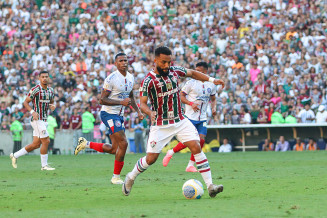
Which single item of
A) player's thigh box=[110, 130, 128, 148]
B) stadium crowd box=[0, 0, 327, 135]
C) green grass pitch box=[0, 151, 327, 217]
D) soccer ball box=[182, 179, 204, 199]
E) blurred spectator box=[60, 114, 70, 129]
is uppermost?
stadium crowd box=[0, 0, 327, 135]

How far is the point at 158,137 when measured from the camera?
1057 centimetres

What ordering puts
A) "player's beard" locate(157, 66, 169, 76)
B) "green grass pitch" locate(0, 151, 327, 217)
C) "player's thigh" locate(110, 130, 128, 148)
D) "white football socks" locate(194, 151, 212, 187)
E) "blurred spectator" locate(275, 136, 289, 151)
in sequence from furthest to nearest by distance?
"blurred spectator" locate(275, 136, 289, 151), "player's thigh" locate(110, 130, 128, 148), "player's beard" locate(157, 66, 169, 76), "white football socks" locate(194, 151, 212, 187), "green grass pitch" locate(0, 151, 327, 217)

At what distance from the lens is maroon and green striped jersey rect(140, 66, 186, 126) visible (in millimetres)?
10461

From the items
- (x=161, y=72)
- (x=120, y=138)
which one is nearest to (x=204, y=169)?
(x=161, y=72)

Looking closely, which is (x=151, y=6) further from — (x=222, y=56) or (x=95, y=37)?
(x=222, y=56)

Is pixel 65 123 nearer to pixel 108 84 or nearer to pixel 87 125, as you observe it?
pixel 87 125

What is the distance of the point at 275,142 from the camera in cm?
2948

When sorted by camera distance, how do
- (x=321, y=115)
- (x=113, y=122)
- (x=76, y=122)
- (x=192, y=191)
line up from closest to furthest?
(x=192, y=191) < (x=113, y=122) < (x=321, y=115) < (x=76, y=122)

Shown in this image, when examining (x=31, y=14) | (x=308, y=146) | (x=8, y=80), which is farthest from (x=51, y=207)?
(x=31, y=14)

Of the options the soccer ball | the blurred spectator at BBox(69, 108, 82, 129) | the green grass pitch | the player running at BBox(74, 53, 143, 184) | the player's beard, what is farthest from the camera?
the blurred spectator at BBox(69, 108, 82, 129)

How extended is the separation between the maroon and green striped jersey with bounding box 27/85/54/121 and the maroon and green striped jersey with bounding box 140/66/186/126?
8.07 meters

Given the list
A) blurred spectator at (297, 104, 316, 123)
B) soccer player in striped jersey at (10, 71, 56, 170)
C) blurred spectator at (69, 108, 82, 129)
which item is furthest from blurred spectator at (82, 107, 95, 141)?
soccer player in striped jersey at (10, 71, 56, 170)

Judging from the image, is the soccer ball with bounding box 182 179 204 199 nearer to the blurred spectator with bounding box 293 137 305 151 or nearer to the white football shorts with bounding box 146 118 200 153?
the white football shorts with bounding box 146 118 200 153

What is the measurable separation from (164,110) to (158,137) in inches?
16.8
